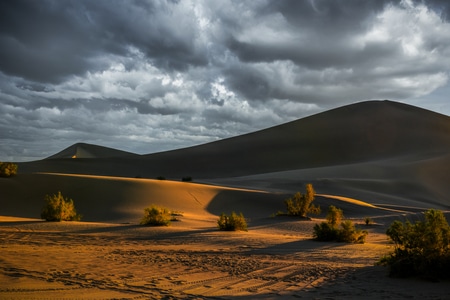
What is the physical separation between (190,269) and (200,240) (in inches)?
219

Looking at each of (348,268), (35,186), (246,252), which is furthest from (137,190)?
(348,268)

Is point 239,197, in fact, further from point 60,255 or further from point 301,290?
point 301,290

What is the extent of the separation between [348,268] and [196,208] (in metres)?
20.8

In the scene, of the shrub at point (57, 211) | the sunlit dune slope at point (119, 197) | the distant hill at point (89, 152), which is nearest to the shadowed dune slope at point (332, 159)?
the sunlit dune slope at point (119, 197)

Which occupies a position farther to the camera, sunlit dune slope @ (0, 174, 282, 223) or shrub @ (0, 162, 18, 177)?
shrub @ (0, 162, 18, 177)

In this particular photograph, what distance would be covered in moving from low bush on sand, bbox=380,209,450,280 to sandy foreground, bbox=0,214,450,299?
330 mm

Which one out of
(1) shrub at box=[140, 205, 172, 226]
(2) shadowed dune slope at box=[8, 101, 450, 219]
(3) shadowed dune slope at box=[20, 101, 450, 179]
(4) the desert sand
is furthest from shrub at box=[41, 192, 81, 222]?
(3) shadowed dune slope at box=[20, 101, 450, 179]

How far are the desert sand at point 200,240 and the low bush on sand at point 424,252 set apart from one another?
0.86 feet

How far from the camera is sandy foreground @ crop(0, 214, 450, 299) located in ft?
25.7

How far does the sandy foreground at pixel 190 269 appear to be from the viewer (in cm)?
782

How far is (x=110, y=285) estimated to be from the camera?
8211 mm

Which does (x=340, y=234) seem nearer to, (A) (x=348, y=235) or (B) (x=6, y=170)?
(A) (x=348, y=235)

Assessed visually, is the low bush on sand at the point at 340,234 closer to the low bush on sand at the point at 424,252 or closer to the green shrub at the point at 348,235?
the green shrub at the point at 348,235

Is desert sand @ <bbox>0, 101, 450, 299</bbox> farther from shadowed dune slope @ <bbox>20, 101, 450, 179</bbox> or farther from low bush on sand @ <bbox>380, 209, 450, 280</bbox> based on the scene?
shadowed dune slope @ <bbox>20, 101, 450, 179</bbox>
